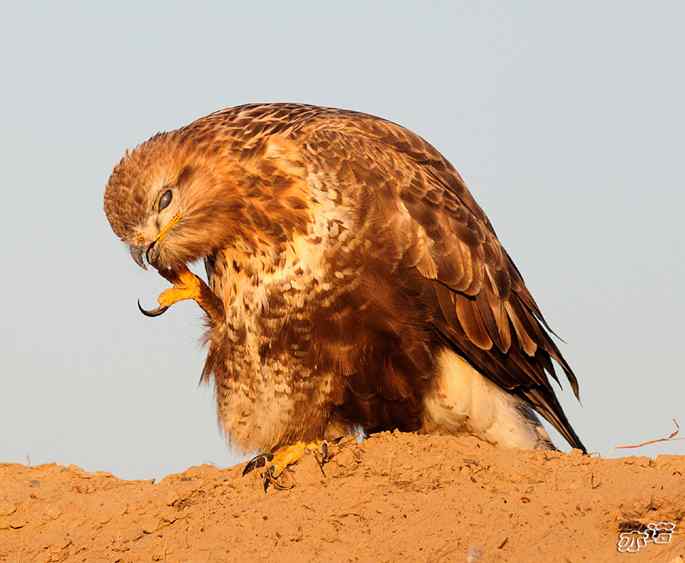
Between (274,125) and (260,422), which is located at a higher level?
(274,125)

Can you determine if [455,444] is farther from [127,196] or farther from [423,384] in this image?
[127,196]

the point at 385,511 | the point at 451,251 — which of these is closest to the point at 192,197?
the point at 451,251

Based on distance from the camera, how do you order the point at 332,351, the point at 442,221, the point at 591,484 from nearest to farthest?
1. the point at 591,484
2. the point at 332,351
3. the point at 442,221

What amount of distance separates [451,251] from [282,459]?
5.40 ft

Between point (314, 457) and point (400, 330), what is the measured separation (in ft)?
2.96

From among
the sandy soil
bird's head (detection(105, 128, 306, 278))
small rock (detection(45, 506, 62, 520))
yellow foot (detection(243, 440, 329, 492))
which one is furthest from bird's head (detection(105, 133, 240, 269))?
small rock (detection(45, 506, 62, 520))

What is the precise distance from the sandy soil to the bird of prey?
0.33 m

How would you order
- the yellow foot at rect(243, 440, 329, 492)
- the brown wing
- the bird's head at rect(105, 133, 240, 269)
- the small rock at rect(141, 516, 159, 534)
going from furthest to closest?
1. the bird's head at rect(105, 133, 240, 269)
2. the brown wing
3. the yellow foot at rect(243, 440, 329, 492)
4. the small rock at rect(141, 516, 159, 534)

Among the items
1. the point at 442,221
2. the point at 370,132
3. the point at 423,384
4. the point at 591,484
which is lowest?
the point at 591,484

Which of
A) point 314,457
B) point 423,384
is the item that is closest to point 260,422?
point 314,457

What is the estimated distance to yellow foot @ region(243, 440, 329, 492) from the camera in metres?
7.82

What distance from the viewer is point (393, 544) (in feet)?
22.5

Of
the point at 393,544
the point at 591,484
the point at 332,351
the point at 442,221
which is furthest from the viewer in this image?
the point at 442,221

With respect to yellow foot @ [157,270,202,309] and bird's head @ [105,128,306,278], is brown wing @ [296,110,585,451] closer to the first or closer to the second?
bird's head @ [105,128,306,278]
